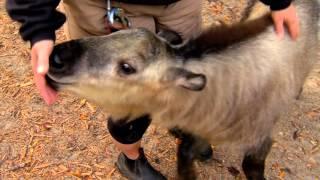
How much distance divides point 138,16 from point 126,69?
32 cm

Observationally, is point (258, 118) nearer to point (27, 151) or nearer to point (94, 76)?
point (94, 76)

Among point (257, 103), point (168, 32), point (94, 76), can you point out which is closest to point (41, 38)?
point (94, 76)

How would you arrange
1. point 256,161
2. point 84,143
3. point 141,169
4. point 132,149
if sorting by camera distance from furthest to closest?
point 84,143, point 141,169, point 132,149, point 256,161

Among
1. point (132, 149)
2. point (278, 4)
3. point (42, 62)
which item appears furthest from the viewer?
point (132, 149)

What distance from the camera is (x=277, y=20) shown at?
168cm

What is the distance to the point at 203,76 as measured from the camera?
141 centimetres

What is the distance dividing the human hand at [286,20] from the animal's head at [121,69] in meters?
0.41

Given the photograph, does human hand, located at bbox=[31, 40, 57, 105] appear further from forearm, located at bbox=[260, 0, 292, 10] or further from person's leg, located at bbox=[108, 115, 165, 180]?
forearm, located at bbox=[260, 0, 292, 10]

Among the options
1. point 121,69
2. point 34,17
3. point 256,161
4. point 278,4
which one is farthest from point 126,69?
point 256,161

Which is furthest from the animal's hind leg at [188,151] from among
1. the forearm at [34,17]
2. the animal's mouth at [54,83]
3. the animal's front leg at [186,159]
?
the forearm at [34,17]

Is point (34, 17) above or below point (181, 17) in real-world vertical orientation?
above

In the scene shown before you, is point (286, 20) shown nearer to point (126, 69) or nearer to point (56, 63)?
point (126, 69)

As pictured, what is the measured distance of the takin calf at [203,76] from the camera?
1.43m

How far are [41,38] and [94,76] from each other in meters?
0.18
